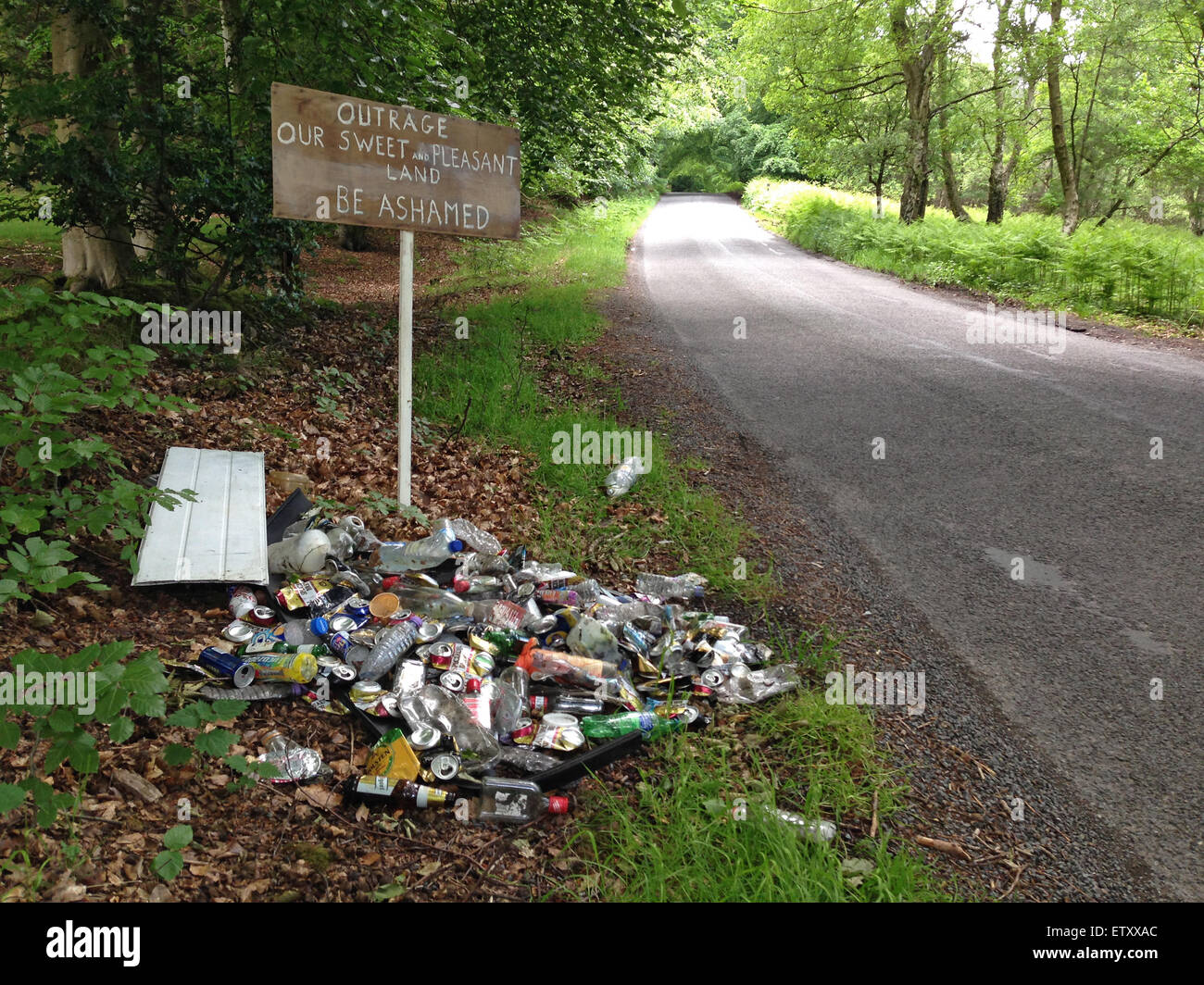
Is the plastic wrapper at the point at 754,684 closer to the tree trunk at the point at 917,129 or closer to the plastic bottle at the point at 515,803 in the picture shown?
the plastic bottle at the point at 515,803

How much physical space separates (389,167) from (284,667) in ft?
9.89

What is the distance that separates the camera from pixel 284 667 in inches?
145

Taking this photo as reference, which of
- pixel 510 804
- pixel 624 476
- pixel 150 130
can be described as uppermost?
pixel 150 130

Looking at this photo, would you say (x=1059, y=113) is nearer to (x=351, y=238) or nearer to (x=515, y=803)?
(x=351, y=238)

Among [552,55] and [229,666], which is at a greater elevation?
[552,55]

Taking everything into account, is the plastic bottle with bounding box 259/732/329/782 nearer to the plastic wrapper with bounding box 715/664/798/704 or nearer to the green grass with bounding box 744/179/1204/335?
the plastic wrapper with bounding box 715/664/798/704

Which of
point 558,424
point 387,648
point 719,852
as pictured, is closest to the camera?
point 719,852

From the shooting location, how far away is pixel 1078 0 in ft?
62.7

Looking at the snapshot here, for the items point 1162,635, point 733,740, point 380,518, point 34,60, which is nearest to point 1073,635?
point 1162,635

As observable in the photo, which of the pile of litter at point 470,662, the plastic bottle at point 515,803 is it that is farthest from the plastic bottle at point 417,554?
the plastic bottle at point 515,803

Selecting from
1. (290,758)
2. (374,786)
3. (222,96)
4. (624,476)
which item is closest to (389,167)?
(624,476)

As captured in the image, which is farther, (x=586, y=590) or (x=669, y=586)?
(x=669, y=586)
